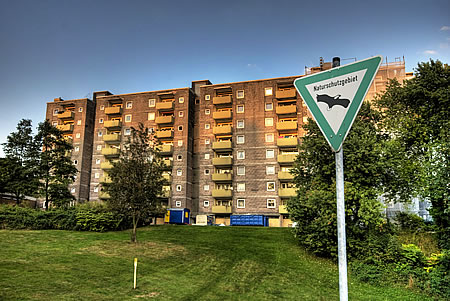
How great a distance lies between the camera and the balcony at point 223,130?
213ft

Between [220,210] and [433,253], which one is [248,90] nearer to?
[220,210]

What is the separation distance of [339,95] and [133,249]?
1039 inches

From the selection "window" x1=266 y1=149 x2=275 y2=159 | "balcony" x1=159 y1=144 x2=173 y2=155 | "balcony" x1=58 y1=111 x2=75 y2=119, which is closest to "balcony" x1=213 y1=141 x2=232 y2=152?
"window" x1=266 y1=149 x2=275 y2=159

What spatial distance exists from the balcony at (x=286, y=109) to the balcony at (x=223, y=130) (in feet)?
29.6


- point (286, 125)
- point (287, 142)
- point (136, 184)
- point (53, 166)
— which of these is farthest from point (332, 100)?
point (286, 125)

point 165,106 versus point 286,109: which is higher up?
point 165,106

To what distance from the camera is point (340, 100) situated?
13.4ft

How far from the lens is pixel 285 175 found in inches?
2322

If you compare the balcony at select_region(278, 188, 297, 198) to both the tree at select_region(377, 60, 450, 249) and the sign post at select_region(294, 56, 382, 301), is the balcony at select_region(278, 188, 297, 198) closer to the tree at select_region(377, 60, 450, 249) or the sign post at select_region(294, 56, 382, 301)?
the tree at select_region(377, 60, 450, 249)

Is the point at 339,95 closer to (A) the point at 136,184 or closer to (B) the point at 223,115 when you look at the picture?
(A) the point at 136,184

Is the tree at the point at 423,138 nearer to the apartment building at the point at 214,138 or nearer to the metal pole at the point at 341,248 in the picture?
the metal pole at the point at 341,248

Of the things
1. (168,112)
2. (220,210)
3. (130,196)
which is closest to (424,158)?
(130,196)

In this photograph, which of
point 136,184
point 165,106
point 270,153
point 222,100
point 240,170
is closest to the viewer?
point 136,184

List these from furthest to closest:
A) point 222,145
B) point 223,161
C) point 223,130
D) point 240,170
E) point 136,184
Answer: point 223,130, point 222,145, point 223,161, point 240,170, point 136,184
